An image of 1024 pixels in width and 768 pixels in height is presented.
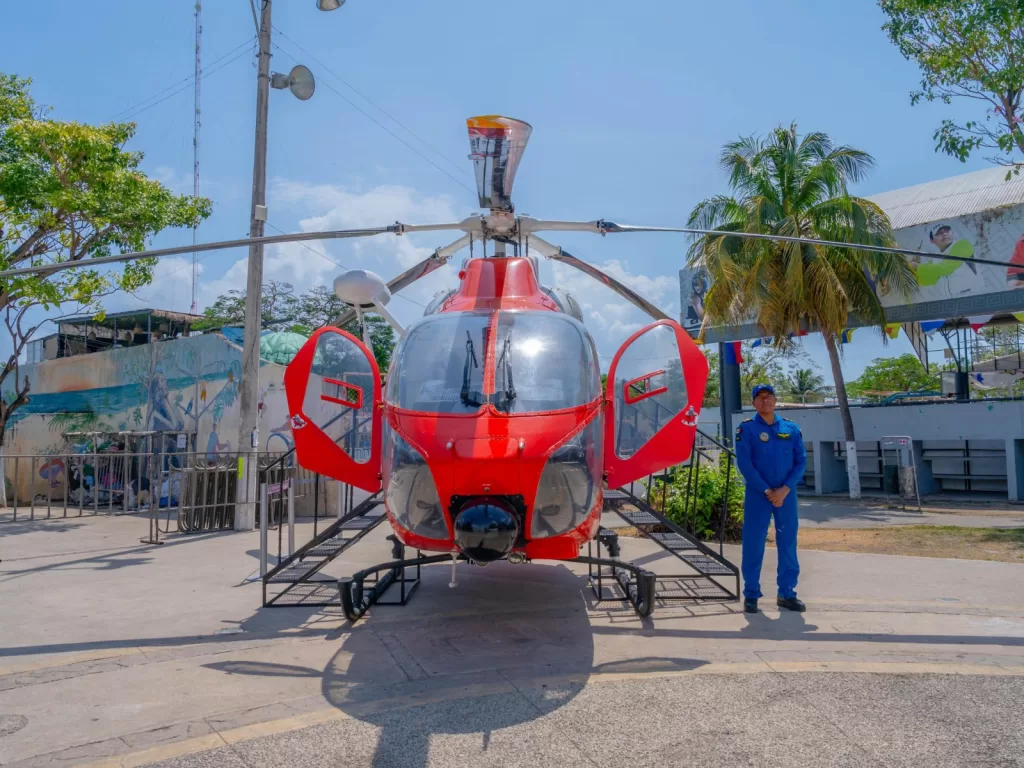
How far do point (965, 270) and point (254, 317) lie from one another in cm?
1763

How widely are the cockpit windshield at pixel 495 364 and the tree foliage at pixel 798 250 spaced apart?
13.9m

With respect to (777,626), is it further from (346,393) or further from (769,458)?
(346,393)

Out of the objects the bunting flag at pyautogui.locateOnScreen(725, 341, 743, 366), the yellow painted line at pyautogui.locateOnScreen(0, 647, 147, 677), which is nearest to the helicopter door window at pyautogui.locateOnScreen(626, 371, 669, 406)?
the yellow painted line at pyautogui.locateOnScreen(0, 647, 147, 677)

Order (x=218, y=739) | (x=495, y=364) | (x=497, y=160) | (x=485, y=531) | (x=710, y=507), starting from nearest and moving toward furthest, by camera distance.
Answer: (x=218, y=739) → (x=485, y=531) → (x=495, y=364) → (x=497, y=160) → (x=710, y=507)

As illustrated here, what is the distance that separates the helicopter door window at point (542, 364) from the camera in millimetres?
5727

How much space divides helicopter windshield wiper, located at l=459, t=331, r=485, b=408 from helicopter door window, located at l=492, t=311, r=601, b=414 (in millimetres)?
139

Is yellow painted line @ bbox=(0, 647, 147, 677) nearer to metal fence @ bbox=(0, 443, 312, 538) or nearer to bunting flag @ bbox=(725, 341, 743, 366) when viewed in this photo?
metal fence @ bbox=(0, 443, 312, 538)

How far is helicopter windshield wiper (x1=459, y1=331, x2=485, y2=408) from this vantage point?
564 cm

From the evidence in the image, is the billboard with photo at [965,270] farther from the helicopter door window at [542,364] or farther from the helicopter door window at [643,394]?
the helicopter door window at [542,364]

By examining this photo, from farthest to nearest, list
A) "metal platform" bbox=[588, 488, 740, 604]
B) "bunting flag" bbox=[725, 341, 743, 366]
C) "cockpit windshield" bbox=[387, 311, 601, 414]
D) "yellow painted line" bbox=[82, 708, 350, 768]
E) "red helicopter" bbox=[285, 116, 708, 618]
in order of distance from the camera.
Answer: "bunting flag" bbox=[725, 341, 743, 366]
"metal platform" bbox=[588, 488, 740, 604]
"cockpit windshield" bbox=[387, 311, 601, 414]
"red helicopter" bbox=[285, 116, 708, 618]
"yellow painted line" bbox=[82, 708, 350, 768]

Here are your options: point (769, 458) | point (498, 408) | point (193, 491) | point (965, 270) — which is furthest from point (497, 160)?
point (965, 270)

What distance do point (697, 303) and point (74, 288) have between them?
18.4 m

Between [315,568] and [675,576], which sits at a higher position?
[315,568]

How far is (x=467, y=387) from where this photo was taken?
19.0 feet
